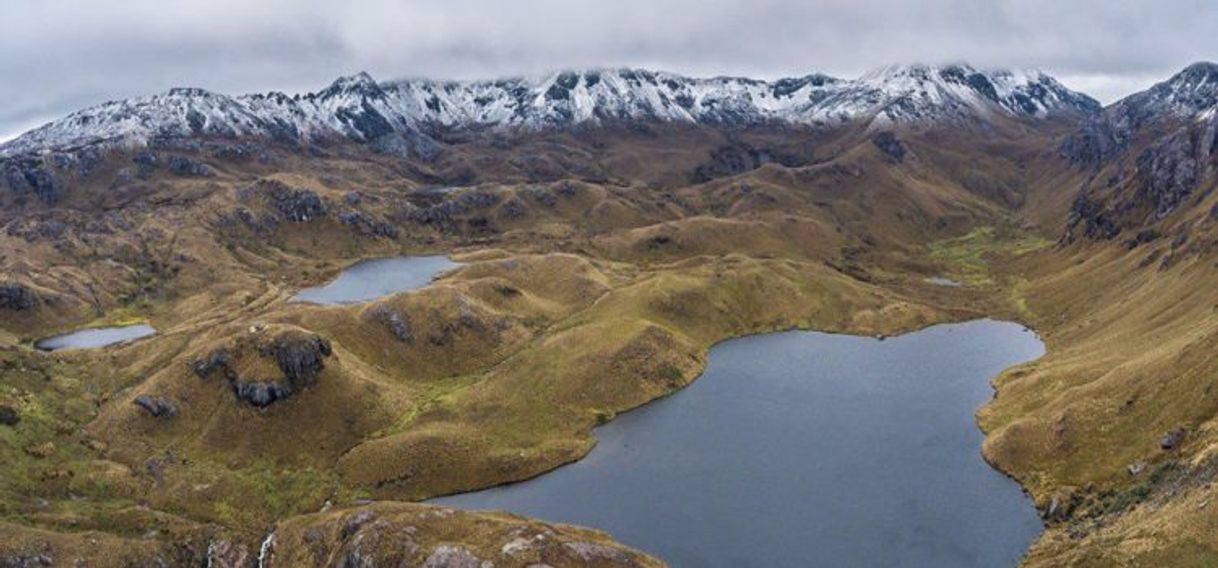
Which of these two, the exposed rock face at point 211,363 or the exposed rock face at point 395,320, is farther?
the exposed rock face at point 395,320

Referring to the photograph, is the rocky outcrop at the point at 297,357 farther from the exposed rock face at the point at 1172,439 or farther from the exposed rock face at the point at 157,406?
the exposed rock face at the point at 1172,439

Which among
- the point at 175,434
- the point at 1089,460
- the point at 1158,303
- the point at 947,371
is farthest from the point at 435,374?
the point at 1158,303

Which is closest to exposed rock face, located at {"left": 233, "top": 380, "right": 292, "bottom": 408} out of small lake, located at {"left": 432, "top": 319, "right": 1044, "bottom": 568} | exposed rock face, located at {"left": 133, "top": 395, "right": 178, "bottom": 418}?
exposed rock face, located at {"left": 133, "top": 395, "right": 178, "bottom": 418}

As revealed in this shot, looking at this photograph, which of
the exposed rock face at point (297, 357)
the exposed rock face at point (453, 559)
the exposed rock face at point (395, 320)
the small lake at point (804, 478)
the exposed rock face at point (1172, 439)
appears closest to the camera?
the exposed rock face at point (453, 559)

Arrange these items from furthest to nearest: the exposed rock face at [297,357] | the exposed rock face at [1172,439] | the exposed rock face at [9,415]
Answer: the exposed rock face at [297,357], the exposed rock face at [9,415], the exposed rock face at [1172,439]

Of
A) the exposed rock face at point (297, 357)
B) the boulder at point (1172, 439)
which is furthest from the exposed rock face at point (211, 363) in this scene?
the boulder at point (1172, 439)
